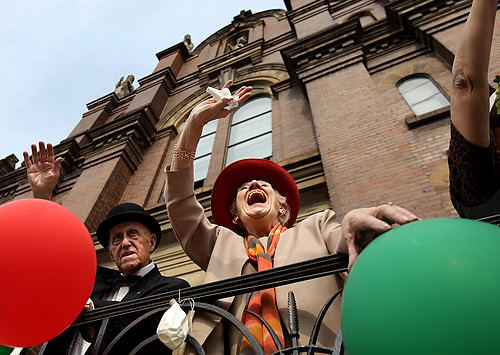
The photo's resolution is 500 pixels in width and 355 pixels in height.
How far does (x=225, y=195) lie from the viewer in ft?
9.07

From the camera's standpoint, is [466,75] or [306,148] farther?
[306,148]

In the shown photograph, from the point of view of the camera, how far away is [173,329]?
1469 mm

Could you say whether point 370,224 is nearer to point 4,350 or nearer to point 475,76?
point 475,76

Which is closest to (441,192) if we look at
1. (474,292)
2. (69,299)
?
(474,292)

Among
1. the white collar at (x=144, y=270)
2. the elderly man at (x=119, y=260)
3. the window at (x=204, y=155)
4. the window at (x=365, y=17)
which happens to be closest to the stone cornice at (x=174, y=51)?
the window at (x=204, y=155)

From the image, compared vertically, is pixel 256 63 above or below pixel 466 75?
below

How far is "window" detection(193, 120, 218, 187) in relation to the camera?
782 centimetres

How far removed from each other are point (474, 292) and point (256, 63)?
1067cm

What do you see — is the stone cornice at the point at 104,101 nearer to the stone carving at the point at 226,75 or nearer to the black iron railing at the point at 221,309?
the stone carving at the point at 226,75

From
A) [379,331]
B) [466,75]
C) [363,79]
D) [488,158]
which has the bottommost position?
[363,79]

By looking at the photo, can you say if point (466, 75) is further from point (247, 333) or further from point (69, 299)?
point (69, 299)

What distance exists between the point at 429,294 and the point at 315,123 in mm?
4742

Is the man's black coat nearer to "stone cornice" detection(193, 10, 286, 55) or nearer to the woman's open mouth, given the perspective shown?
the woman's open mouth

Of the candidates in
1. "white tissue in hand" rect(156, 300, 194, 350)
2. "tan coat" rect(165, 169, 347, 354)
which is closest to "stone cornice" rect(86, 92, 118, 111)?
"tan coat" rect(165, 169, 347, 354)
